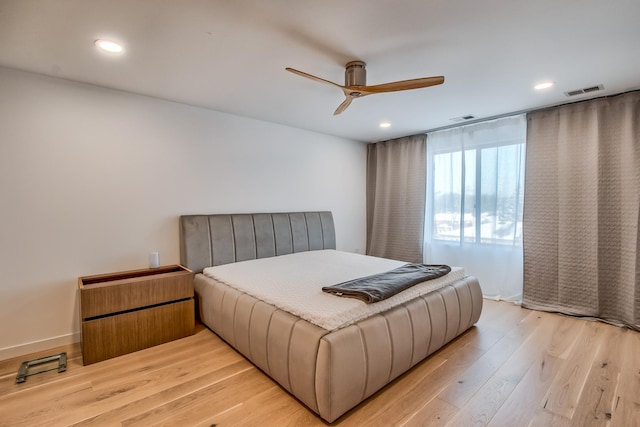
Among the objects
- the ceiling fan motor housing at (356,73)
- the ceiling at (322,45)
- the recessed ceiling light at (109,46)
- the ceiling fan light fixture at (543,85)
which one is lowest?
the ceiling fan motor housing at (356,73)

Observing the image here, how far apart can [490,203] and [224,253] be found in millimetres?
3345

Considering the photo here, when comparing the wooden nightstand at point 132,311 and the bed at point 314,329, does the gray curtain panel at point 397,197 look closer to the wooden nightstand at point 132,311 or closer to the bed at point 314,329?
the bed at point 314,329

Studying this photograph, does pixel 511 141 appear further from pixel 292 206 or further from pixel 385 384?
pixel 385 384

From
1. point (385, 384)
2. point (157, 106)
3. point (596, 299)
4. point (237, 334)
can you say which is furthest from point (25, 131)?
point (596, 299)

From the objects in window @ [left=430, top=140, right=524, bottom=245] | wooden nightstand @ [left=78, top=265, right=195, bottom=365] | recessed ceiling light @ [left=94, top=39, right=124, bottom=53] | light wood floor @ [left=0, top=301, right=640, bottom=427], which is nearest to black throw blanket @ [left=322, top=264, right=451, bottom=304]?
light wood floor @ [left=0, top=301, right=640, bottom=427]

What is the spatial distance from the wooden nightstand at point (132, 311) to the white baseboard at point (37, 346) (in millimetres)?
517

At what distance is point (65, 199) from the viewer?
2486 mm

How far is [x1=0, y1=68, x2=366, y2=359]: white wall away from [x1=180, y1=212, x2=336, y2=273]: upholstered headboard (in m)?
0.17

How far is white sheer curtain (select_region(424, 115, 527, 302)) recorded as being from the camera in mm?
3545

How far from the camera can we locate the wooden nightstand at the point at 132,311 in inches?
86.9

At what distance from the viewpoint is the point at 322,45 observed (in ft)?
6.39

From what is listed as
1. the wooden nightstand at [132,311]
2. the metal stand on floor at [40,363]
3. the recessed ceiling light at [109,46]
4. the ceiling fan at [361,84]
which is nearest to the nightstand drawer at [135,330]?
the wooden nightstand at [132,311]

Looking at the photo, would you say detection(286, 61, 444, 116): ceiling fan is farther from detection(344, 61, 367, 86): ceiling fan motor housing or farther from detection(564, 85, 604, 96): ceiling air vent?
detection(564, 85, 604, 96): ceiling air vent

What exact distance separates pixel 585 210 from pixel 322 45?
314cm
